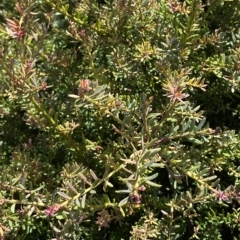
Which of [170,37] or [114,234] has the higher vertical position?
[170,37]

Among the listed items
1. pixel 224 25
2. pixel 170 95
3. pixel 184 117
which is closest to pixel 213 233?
pixel 184 117

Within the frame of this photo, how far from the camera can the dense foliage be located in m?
1.07

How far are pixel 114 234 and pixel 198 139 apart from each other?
1.12 ft

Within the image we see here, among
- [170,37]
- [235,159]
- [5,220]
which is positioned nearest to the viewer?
[5,220]

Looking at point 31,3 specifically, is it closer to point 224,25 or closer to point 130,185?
point 130,185

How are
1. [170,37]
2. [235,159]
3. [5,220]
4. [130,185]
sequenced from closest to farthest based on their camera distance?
[130,185] < [5,220] < [170,37] < [235,159]

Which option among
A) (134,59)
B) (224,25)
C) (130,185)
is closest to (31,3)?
(134,59)

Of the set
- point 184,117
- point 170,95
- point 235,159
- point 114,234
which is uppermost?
point 170,95

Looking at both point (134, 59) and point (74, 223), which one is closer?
point (74, 223)

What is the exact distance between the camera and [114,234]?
1.29 meters

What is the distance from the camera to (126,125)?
42.7 inches

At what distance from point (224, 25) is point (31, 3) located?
0.59 m

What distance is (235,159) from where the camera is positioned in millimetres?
1330

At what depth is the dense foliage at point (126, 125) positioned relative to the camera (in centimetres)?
107
